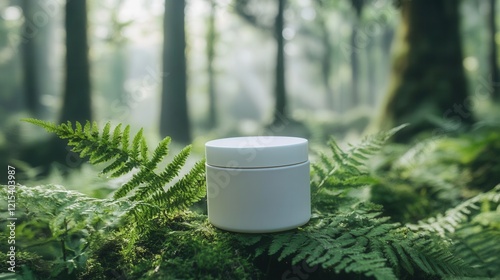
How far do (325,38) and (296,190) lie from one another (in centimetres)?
2646

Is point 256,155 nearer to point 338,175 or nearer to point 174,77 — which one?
point 338,175

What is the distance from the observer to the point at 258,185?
154cm

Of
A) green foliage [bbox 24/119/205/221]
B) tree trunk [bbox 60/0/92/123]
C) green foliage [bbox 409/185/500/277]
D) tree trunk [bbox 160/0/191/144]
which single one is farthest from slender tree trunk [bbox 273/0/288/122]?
green foliage [bbox 24/119/205/221]

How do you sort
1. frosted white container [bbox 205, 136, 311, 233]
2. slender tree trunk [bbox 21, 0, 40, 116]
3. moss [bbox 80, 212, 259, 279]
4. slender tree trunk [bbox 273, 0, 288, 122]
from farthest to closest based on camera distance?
slender tree trunk [bbox 21, 0, 40, 116] < slender tree trunk [bbox 273, 0, 288, 122] < frosted white container [bbox 205, 136, 311, 233] < moss [bbox 80, 212, 259, 279]

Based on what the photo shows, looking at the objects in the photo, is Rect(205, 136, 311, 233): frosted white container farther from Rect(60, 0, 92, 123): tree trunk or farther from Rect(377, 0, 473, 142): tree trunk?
Rect(60, 0, 92, 123): tree trunk

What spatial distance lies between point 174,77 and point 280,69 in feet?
19.7

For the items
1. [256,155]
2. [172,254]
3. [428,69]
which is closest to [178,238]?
[172,254]

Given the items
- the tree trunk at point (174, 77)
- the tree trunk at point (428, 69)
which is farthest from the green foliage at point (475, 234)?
the tree trunk at point (174, 77)

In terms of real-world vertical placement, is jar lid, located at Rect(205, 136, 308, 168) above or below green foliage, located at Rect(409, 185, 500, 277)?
above

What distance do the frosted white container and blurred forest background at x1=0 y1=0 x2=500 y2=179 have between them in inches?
64.5

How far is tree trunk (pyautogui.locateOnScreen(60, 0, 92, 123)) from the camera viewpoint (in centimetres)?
840

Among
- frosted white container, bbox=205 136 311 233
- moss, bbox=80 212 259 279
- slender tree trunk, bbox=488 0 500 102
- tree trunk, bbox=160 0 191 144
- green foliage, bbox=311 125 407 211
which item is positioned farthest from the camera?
slender tree trunk, bbox=488 0 500 102

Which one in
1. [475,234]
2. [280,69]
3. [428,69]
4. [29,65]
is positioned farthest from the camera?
[29,65]

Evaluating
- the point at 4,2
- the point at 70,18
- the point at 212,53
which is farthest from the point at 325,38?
the point at 70,18
